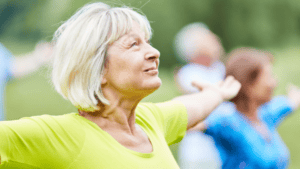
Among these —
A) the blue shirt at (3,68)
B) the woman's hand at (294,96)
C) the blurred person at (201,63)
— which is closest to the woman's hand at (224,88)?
the woman's hand at (294,96)

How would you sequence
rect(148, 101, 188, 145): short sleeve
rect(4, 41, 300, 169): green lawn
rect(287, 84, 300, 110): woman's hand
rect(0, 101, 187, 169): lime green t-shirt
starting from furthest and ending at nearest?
1. rect(4, 41, 300, 169): green lawn
2. rect(287, 84, 300, 110): woman's hand
3. rect(148, 101, 188, 145): short sleeve
4. rect(0, 101, 187, 169): lime green t-shirt

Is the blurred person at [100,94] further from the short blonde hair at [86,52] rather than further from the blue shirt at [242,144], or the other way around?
the blue shirt at [242,144]

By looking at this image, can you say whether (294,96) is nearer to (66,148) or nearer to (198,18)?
(66,148)

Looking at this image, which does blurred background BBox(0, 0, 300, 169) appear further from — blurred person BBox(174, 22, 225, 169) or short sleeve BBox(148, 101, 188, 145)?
short sleeve BBox(148, 101, 188, 145)

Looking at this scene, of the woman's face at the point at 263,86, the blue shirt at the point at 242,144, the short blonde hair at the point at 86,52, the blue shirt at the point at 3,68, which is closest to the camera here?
the short blonde hair at the point at 86,52

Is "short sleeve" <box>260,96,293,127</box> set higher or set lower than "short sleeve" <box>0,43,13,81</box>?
lower

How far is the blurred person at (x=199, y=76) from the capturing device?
374 cm

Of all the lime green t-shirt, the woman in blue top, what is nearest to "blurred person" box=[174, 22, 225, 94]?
the woman in blue top

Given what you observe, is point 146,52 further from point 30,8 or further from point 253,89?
point 30,8

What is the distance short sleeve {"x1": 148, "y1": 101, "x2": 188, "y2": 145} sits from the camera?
5.60 ft

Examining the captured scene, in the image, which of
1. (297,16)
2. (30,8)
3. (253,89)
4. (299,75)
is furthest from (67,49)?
(297,16)

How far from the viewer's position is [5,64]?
117 inches

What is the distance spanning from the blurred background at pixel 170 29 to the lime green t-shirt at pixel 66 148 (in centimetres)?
567

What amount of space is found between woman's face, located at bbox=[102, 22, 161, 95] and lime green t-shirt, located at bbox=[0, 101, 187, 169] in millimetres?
167
